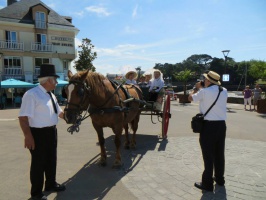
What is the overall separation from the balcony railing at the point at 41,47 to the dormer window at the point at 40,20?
2093 millimetres

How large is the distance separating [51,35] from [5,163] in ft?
86.3

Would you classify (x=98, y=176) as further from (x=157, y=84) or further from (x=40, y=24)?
(x=40, y=24)

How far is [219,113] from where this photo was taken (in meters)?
3.75

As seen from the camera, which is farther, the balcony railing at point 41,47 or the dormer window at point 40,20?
the dormer window at point 40,20

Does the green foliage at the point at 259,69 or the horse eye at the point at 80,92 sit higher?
the green foliage at the point at 259,69

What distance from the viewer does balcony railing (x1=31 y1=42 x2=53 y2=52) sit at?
2746 cm

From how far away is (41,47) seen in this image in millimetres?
27844

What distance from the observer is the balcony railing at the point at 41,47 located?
2746 cm

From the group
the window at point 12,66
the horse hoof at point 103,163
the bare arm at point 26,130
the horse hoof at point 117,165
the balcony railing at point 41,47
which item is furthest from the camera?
the balcony railing at point 41,47

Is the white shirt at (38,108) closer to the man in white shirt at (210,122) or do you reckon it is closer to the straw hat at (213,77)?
the man in white shirt at (210,122)

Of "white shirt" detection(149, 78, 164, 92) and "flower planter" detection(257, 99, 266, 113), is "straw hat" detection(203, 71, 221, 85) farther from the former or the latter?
"flower planter" detection(257, 99, 266, 113)

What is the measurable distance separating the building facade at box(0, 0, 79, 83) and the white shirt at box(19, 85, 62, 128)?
25.7 metres

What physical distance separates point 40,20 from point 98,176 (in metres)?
27.9

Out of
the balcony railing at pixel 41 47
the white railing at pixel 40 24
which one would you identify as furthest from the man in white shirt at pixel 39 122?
the white railing at pixel 40 24
